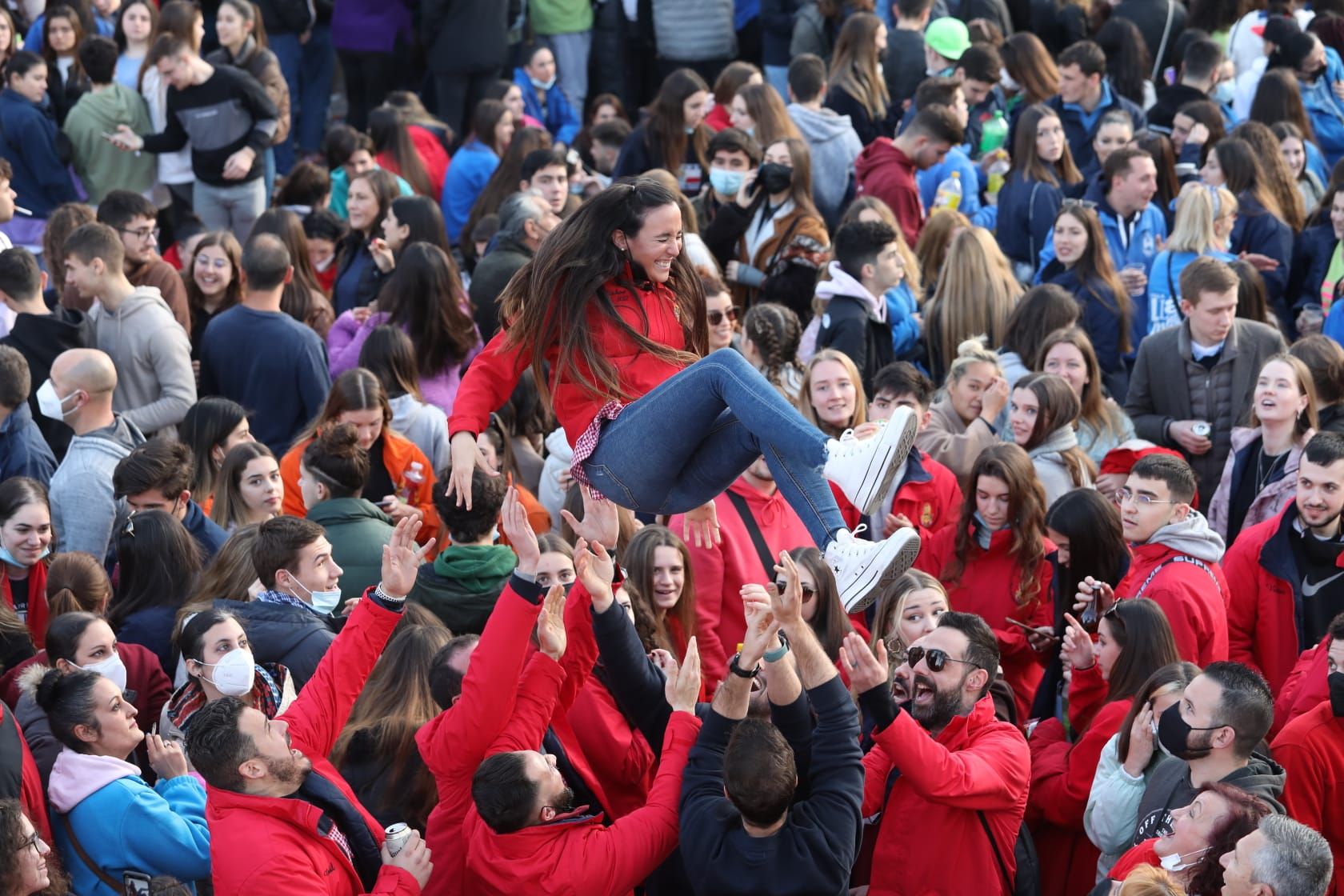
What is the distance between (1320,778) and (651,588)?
2.19 metres

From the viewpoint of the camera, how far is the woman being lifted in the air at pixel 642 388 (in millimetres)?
4516

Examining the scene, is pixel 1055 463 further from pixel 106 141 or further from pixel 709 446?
pixel 106 141

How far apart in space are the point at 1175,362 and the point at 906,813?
3226 mm

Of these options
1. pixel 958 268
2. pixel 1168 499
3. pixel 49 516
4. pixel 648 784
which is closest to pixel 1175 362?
pixel 958 268

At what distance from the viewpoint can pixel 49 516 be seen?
6.05 m

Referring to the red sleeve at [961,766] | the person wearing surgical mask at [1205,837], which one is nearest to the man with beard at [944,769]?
the red sleeve at [961,766]

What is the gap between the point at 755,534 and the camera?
6215 millimetres

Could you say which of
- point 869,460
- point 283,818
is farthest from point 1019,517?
point 283,818

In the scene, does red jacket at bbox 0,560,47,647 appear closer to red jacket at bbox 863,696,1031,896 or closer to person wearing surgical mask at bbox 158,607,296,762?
person wearing surgical mask at bbox 158,607,296,762

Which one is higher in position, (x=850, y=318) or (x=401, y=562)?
(x=401, y=562)

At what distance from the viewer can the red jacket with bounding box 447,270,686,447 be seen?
4.84 metres

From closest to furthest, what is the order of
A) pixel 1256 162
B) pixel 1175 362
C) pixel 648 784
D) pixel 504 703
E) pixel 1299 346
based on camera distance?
pixel 504 703
pixel 648 784
pixel 1299 346
pixel 1175 362
pixel 1256 162

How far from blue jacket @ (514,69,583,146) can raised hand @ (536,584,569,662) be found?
7.88m

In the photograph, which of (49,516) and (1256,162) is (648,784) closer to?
(49,516)
